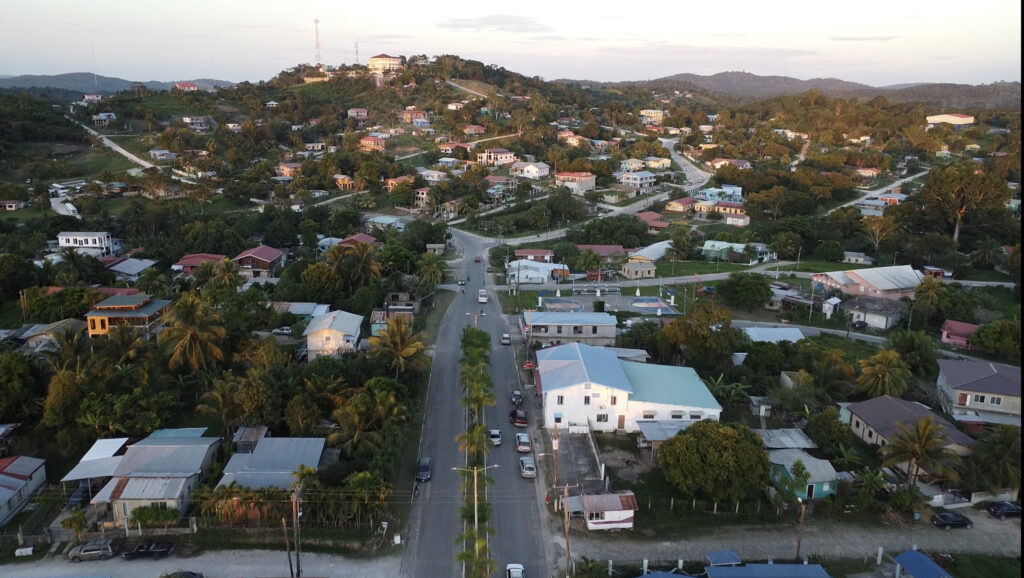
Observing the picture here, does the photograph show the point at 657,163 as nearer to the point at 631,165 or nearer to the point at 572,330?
the point at 631,165

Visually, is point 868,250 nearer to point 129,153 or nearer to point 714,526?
point 714,526

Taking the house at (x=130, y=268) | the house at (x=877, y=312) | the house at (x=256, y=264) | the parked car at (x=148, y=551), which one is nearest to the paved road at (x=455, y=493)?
the parked car at (x=148, y=551)

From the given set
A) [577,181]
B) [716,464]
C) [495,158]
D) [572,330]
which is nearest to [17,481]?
[716,464]

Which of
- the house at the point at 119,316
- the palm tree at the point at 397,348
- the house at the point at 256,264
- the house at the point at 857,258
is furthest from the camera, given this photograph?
the house at the point at 857,258

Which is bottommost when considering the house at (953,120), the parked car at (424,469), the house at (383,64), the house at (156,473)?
the parked car at (424,469)

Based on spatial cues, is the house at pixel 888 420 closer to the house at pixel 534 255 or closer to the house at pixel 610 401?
the house at pixel 610 401

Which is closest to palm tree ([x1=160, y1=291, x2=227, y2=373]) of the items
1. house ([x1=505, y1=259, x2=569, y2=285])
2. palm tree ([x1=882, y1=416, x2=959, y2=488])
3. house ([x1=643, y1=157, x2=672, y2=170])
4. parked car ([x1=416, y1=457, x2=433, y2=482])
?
parked car ([x1=416, y1=457, x2=433, y2=482])

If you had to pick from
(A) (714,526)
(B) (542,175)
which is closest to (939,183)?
(B) (542,175)

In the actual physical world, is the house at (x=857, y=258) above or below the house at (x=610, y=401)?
above
